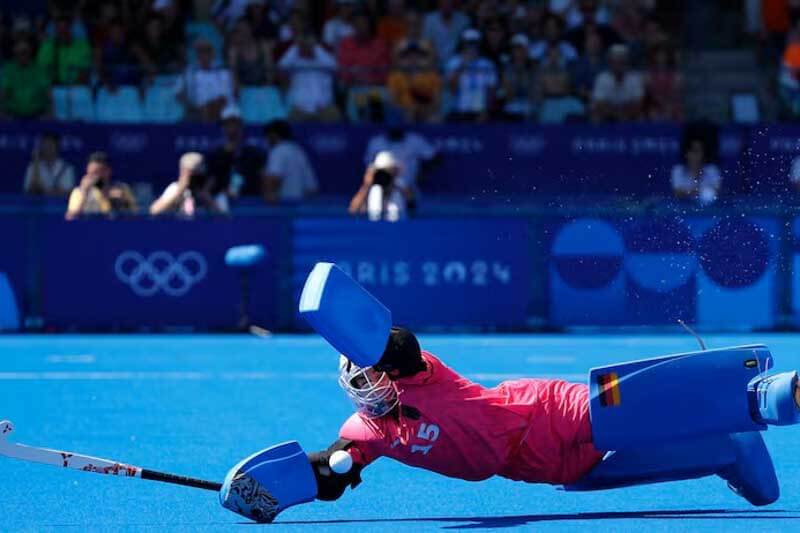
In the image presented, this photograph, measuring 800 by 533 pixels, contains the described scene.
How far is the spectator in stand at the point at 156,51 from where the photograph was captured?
18219mm

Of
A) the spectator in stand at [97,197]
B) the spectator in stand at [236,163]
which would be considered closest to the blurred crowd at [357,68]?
the spectator in stand at [236,163]

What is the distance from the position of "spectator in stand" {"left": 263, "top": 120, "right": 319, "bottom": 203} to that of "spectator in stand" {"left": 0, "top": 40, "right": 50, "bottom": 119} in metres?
2.68

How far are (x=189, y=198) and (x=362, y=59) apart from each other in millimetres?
3905

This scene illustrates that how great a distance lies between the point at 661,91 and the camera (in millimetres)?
18109

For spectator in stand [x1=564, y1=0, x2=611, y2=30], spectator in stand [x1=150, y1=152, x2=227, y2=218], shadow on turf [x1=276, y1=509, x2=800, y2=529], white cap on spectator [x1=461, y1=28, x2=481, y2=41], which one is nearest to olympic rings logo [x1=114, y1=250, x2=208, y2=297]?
spectator in stand [x1=150, y1=152, x2=227, y2=218]

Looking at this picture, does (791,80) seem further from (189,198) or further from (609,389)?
(609,389)

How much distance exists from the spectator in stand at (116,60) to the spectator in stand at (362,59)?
7.56 feet

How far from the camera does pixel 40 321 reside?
14.9 metres

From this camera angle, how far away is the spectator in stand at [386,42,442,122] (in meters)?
18.0

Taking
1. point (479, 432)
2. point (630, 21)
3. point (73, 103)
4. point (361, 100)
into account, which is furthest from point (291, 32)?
point (479, 432)

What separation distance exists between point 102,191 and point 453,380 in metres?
9.64

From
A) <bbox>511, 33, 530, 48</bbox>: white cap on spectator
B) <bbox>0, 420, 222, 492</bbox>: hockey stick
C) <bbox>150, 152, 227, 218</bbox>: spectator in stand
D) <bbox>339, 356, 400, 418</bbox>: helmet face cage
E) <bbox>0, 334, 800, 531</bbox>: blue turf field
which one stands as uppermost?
<bbox>511, 33, 530, 48</bbox>: white cap on spectator

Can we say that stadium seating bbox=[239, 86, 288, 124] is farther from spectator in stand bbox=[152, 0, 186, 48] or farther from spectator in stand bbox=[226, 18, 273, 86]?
spectator in stand bbox=[152, 0, 186, 48]

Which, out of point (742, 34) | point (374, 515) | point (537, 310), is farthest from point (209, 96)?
point (374, 515)
